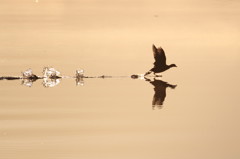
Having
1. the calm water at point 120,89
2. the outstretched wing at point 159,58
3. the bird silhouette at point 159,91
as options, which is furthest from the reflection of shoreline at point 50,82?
the outstretched wing at point 159,58

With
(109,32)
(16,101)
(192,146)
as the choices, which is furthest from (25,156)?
(109,32)

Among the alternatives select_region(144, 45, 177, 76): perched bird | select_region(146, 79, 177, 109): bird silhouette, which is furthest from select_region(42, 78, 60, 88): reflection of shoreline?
select_region(144, 45, 177, 76): perched bird

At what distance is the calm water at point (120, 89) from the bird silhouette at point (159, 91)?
12 centimetres

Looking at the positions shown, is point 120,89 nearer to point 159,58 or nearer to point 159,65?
point 159,65

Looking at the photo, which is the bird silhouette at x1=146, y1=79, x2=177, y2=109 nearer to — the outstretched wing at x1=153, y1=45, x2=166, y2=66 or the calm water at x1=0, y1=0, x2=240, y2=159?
the calm water at x1=0, y1=0, x2=240, y2=159

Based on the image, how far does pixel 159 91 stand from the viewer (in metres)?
21.2

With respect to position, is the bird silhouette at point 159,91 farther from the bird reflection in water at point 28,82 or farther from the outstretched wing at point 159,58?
the bird reflection in water at point 28,82

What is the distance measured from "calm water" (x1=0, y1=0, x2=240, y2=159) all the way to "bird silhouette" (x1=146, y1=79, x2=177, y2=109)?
4.5 inches

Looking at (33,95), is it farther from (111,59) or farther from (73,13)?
(73,13)

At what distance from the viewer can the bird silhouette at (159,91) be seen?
64.6ft

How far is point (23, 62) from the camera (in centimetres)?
2450

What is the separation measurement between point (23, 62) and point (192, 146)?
915 centimetres

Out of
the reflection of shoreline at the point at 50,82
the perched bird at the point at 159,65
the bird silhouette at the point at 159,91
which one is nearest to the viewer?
the bird silhouette at the point at 159,91

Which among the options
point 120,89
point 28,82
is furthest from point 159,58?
point 28,82
